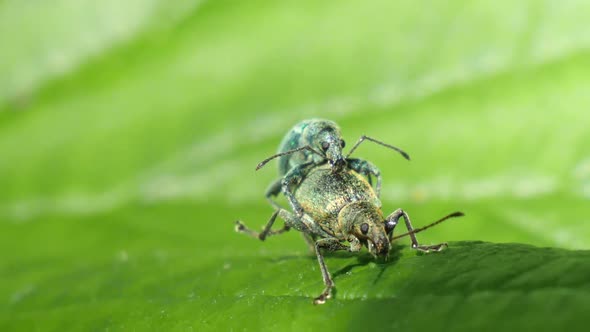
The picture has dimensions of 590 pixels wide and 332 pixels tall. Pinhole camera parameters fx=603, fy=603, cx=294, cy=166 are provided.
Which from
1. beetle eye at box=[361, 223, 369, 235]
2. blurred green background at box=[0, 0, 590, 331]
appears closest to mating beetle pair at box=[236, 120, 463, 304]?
beetle eye at box=[361, 223, 369, 235]

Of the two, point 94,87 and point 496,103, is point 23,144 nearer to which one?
point 94,87

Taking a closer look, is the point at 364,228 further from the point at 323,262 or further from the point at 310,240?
the point at 310,240

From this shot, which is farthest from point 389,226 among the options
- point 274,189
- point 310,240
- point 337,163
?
point 274,189

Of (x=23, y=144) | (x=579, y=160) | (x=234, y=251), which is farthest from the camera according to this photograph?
(x=23, y=144)

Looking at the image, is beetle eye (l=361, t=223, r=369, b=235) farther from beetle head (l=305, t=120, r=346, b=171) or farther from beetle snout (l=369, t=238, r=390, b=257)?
beetle head (l=305, t=120, r=346, b=171)

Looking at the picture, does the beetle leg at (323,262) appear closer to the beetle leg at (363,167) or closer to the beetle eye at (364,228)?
the beetle eye at (364,228)

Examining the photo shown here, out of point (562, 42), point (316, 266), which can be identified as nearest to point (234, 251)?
point (316, 266)

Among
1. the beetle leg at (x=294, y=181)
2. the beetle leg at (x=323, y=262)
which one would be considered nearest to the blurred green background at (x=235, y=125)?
the beetle leg at (x=323, y=262)
